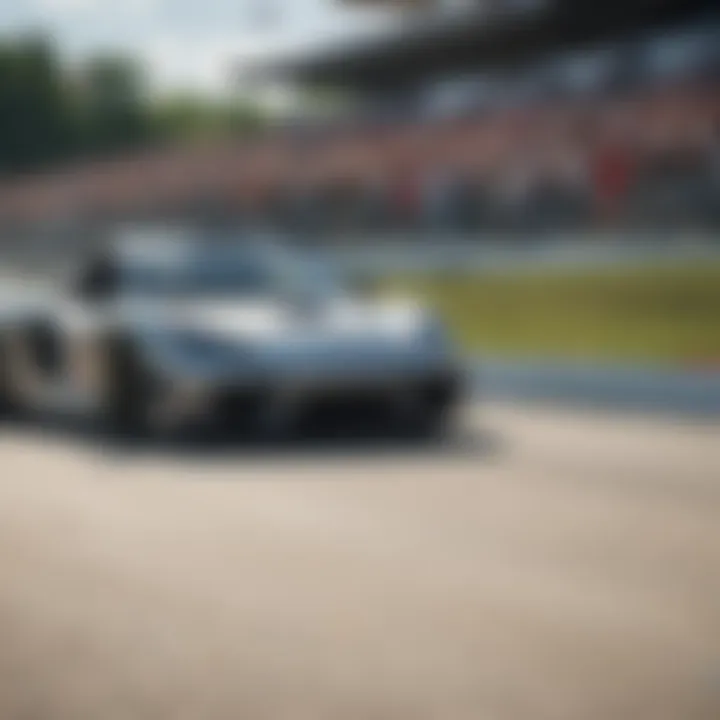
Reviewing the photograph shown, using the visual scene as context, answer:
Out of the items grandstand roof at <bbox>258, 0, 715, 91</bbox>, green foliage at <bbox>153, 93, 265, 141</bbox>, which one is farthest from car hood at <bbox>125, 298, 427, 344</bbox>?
green foliage at <bbox>153, 93, 265, 141</bbox>

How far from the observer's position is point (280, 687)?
13.7 ft

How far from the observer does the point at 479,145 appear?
32062 millimetres

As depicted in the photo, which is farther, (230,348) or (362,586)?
(230,348)

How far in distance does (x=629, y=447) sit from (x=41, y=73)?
2971cm

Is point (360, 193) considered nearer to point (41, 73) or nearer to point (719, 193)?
point (41, 73)

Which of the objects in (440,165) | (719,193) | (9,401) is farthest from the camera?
(440,165)

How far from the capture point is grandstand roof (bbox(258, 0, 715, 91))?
38.9m

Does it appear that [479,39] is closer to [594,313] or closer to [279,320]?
[594,313]

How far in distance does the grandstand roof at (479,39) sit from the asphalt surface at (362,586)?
31.0 m

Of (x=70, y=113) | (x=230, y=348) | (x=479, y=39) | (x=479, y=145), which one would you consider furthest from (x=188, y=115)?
(x=230, y=348)

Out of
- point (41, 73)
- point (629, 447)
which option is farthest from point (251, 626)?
point (41, 73)

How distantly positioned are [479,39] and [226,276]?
33.6 m

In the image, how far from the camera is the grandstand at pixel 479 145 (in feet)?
89.3

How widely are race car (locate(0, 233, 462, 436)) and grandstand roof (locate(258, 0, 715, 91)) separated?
28331 mm
